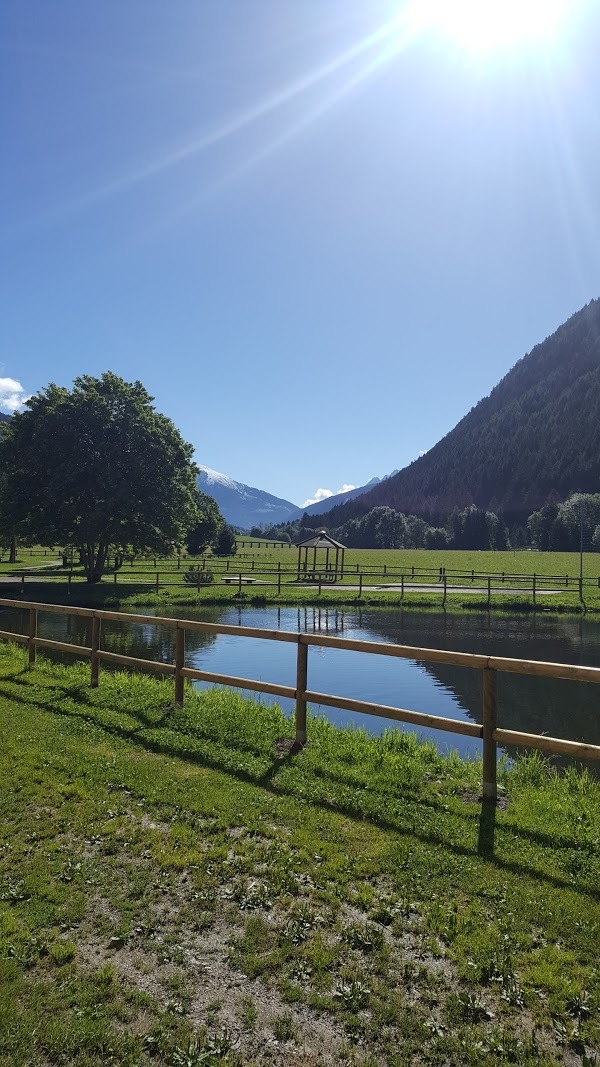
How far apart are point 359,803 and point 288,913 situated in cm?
206

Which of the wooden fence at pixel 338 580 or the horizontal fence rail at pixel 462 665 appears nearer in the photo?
the horizontal fence rail at pixel 462 665

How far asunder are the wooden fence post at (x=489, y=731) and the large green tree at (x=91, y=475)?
120 ft

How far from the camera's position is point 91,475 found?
40406 millimetres

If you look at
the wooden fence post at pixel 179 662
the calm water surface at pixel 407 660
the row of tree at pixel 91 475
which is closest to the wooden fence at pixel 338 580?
the row of tree at pixel 91 475

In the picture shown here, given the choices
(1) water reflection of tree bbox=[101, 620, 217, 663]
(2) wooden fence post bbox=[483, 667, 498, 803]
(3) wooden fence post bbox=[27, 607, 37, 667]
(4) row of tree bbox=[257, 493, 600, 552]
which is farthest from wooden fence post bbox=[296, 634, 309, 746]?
(4) row of tree bbox=[257, 493, 600, 552]

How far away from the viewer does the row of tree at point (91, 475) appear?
39938 millimetres

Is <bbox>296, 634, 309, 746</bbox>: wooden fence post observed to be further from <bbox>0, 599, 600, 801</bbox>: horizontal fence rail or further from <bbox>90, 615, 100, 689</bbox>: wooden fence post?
<bbox>90, 615, 100, 689</bbox>: wooden fence post

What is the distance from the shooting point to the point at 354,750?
812 centimetres

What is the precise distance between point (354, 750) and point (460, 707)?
7543mm

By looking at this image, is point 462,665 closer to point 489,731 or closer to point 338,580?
point 489,731

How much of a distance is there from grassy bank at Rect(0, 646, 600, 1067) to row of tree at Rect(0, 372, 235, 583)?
1362 inches

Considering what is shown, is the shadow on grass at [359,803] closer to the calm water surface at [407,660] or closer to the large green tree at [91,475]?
the calm water surface at [407,660]

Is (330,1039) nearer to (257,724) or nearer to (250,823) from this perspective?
(250,823)

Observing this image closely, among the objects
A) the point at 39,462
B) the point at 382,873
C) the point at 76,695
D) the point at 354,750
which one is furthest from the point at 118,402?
the point at 382,873
